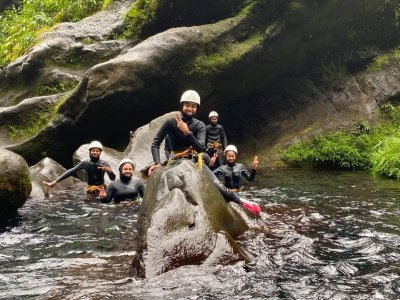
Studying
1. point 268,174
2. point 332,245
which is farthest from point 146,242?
point 268,174

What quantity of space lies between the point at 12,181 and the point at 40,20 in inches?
651

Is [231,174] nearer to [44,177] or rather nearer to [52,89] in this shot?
[44,177]

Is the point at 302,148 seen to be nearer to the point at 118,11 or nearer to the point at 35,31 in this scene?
the point at 118,11

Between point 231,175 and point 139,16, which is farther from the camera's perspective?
point 139,16

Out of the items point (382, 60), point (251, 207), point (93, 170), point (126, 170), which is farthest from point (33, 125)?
point (382, 60)

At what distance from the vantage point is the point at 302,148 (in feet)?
60.1

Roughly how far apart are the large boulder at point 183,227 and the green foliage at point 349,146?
10784 mm

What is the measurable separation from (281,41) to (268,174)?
5.17 meters

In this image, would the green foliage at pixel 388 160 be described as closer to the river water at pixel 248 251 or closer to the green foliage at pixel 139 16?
the river water at pixel 248 251

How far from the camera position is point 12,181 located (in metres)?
9.20

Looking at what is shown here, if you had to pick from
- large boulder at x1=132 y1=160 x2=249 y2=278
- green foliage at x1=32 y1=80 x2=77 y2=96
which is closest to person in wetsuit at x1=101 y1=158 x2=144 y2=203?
large boulder at x1=132 y1=160 x2=249 y2=278

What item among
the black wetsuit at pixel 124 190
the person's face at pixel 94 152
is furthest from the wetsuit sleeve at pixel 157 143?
the person's face at pixel 94 152

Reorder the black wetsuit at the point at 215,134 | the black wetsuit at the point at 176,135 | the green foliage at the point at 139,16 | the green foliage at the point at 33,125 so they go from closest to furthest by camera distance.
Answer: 1. the black wetsuit at the point at 176,135
2. the black wetsuit at the point at 215,134
3. the green foliage at the point at 33,125
4. the green foliage at the point at 139,16

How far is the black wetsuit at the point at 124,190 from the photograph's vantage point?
1169cm
